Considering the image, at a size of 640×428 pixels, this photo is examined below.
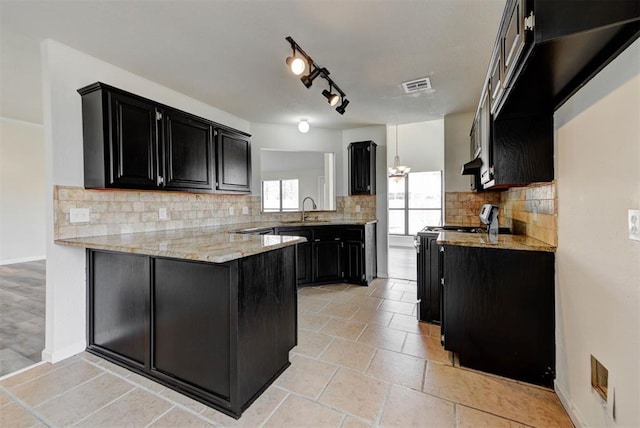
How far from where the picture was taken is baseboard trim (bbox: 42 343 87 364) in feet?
6.89

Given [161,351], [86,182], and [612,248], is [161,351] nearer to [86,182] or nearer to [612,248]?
[86,182]

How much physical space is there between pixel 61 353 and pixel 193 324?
4.44 feet

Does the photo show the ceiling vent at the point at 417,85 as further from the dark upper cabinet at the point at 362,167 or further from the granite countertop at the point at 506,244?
the granite countertop at the point at 506,244

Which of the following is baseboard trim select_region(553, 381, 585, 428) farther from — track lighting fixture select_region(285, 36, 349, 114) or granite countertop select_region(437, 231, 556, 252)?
track lighting fixture select_region(285, 36, 349, 114)

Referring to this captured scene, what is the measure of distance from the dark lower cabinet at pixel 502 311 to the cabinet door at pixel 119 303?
217cm

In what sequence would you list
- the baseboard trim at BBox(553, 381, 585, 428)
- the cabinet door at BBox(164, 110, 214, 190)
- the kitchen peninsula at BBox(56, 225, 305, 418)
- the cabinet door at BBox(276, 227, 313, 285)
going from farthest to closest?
1. the cabinet door at BBox(276, 227, 313, 285)
2. the cabinet door at BBox(164, 110, 214, 190)
3. the kitchen peninsula at BBox(56, 225, 305, 418)
4. the baseboard trim at BBox(553, 381, 585, 428)

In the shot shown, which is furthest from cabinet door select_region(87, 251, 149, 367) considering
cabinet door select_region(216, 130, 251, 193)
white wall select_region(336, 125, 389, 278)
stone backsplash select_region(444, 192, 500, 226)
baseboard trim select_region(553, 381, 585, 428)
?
stone backsplash select_region(444, 192, 500, 226)

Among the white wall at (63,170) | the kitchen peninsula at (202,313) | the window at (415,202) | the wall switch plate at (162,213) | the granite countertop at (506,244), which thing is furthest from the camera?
the window at (415,202)

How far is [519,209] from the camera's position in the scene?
256 centimetres

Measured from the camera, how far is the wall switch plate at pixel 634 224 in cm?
101

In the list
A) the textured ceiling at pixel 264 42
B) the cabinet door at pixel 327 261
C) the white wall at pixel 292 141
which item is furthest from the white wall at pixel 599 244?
the white wall at pixel 292 141

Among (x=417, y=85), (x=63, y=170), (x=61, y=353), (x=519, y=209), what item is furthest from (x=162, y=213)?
(x=519, y=209)

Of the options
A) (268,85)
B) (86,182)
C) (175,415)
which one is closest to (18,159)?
(86,182)

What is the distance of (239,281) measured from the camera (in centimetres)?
154
